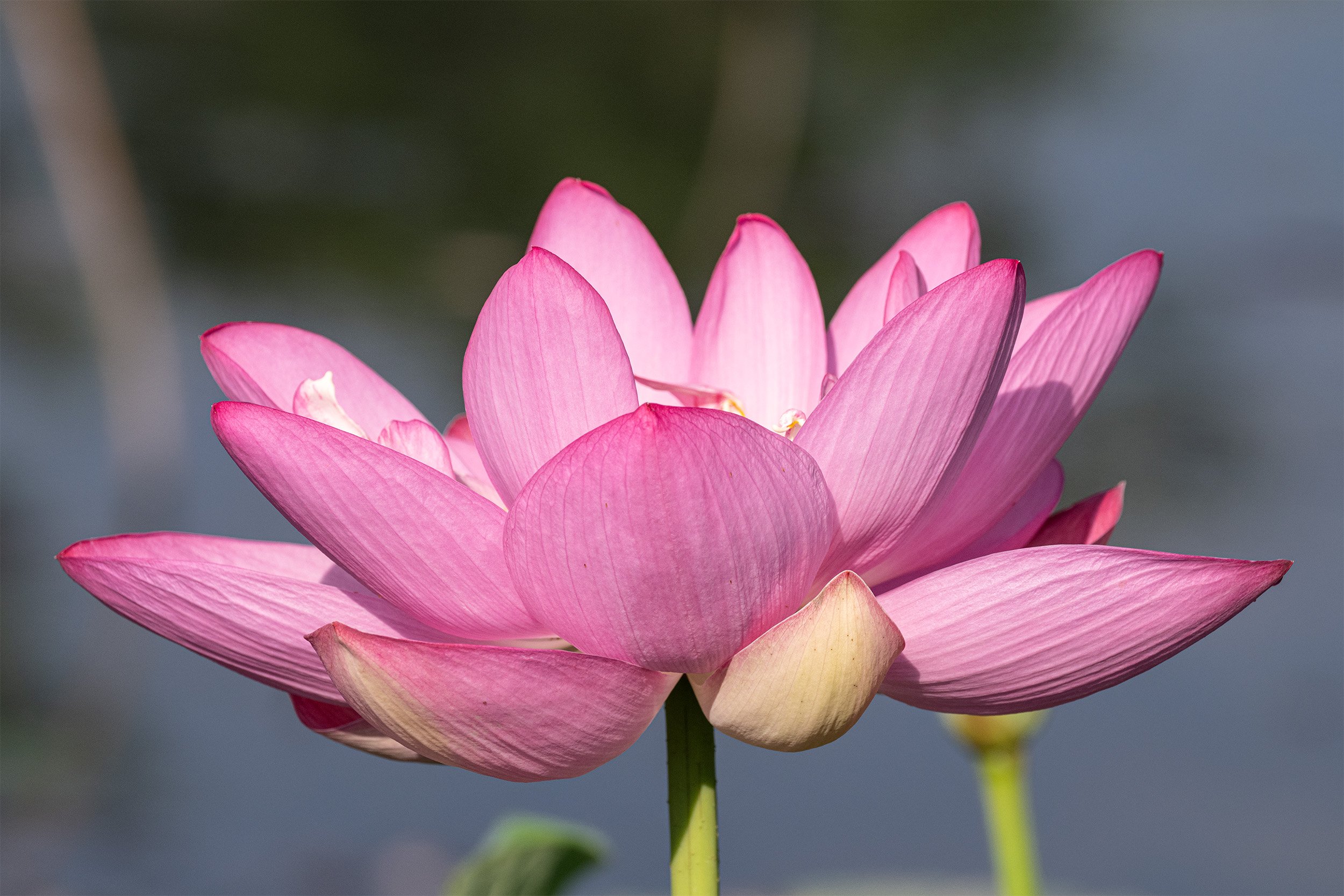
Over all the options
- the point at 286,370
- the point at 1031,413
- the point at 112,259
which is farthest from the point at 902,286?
the point at 112,259

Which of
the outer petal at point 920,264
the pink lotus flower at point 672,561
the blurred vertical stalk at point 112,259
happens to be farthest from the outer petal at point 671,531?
the blurred vertical stalk at point 112,259

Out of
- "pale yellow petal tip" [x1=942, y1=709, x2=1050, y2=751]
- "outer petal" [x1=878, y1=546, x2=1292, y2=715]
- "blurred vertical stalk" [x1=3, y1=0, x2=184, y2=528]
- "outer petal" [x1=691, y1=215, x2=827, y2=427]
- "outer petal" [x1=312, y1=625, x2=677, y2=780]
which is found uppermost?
"blurred vertical stalk" [x1=3, y1=0, x2=184, y2=528]

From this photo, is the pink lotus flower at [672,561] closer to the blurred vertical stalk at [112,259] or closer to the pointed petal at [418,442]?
the pointed petal at [418,442]

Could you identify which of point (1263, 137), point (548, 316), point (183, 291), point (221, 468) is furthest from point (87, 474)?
point (1263, 137)

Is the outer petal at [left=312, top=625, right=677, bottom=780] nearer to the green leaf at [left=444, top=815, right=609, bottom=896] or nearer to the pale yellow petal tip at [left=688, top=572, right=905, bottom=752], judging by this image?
the pale yellow petal tip at [left=688, top=572, right=905, bottom=752]

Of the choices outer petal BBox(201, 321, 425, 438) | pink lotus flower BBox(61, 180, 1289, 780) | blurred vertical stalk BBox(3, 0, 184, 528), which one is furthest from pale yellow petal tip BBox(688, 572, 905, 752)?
blurred vertical stalk BBox(3, 0, 184, 528)

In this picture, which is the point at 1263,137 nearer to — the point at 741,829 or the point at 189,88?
the point at 741,829
